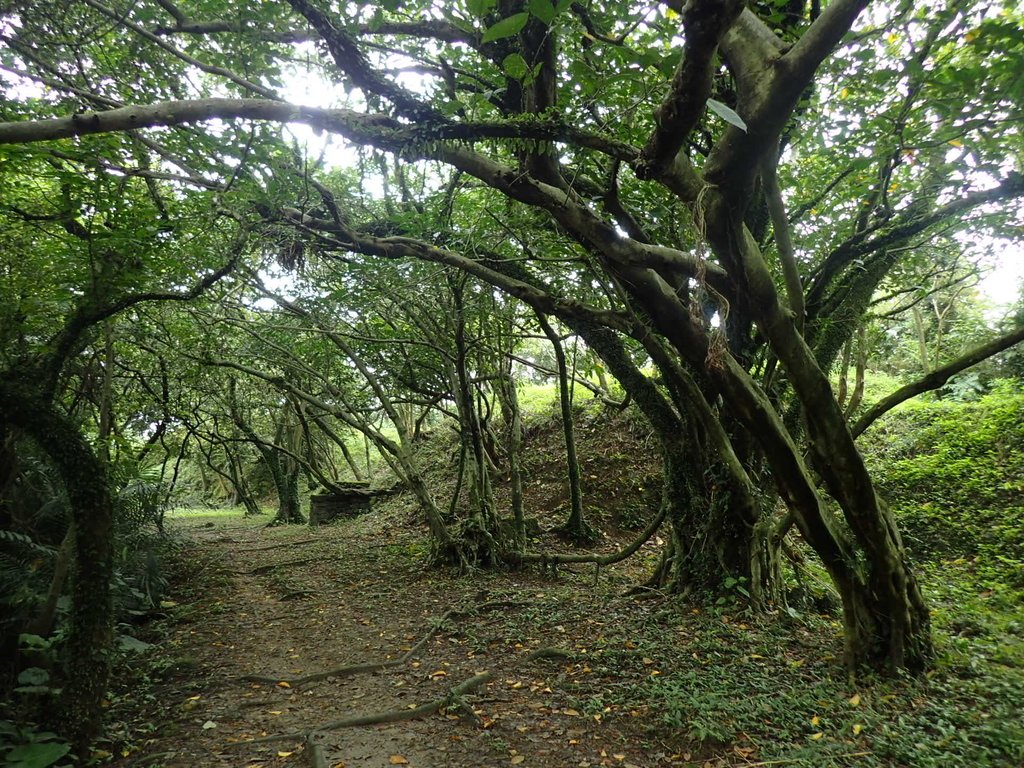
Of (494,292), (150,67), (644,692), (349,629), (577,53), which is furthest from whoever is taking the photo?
(494,292)

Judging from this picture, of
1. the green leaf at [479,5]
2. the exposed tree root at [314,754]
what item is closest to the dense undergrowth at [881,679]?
the exposed tree root at [314,754]

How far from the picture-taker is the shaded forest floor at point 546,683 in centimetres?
409

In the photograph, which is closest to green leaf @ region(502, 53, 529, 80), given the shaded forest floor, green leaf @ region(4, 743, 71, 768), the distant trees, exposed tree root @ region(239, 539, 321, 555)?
the distant trees

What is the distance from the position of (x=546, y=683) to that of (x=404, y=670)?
5.02 ft

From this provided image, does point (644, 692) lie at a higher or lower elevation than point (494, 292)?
lower

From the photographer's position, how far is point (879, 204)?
5.47m

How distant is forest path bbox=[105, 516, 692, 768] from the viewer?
4328 mm

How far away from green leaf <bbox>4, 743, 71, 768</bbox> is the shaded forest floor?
1.72ft

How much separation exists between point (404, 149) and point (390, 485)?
16.8m

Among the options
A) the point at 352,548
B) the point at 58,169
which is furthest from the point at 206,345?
the point at 58,169

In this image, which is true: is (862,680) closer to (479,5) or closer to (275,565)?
(479,5)

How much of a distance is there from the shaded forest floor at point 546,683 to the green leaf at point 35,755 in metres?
0.52

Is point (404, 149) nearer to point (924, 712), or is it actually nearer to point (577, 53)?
point (577, 53)

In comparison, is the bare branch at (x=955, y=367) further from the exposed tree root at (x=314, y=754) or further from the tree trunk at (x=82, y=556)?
the tree trunk at (x=82, y=556)
